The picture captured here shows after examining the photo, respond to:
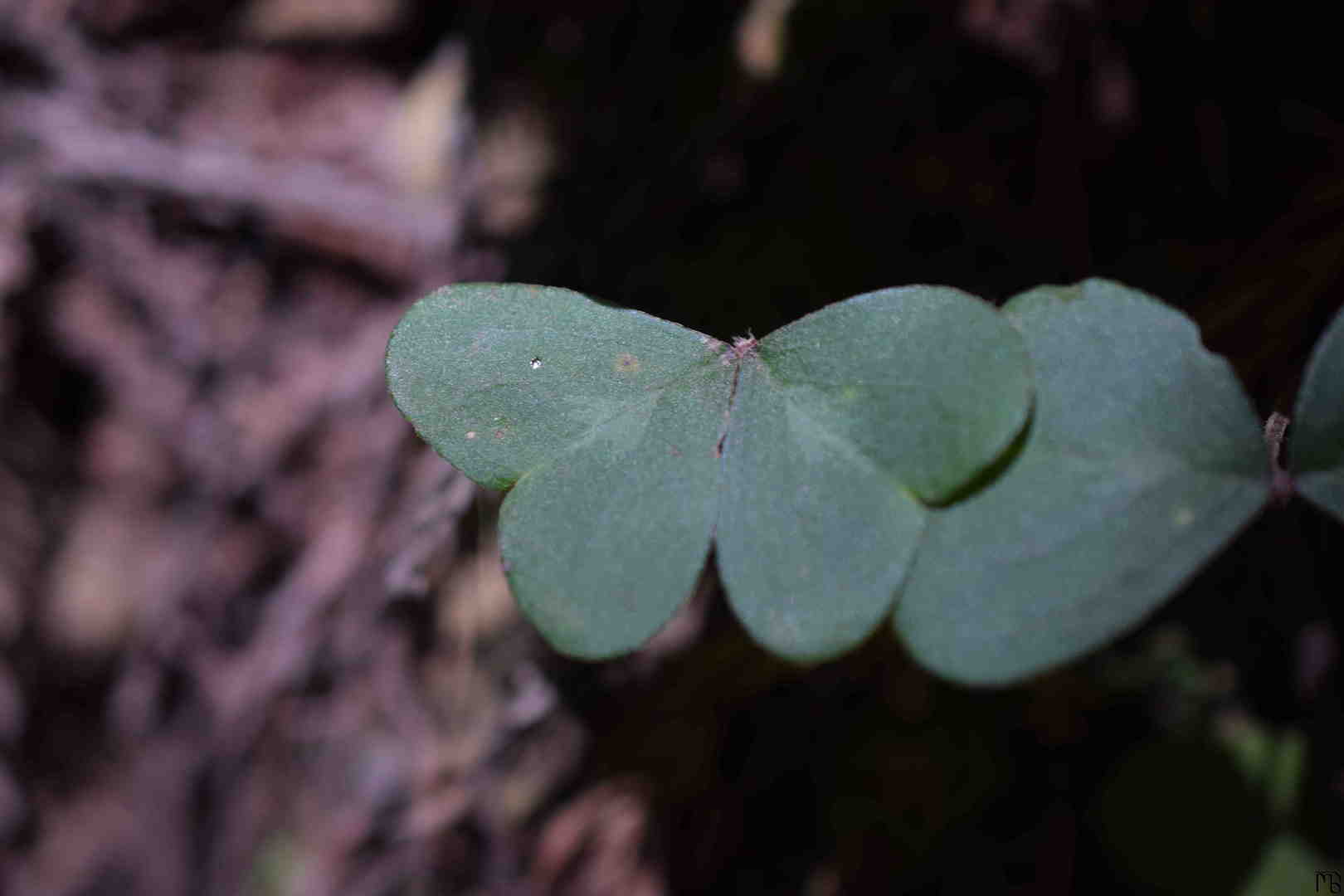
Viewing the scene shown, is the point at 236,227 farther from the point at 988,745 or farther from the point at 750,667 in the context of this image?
the point at 988,745

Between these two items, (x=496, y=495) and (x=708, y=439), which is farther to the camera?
(x=496, y=495)

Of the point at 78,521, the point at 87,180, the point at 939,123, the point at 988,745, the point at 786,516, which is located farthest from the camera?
the point at 78,521

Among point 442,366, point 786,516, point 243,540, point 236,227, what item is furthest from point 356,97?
point 786,516

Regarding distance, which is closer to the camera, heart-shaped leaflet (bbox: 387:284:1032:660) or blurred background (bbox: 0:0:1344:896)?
heart-shaped leaflet (bbox: 387:284:1032:660)

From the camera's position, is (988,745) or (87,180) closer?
(988,745)

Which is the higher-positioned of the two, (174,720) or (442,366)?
(442,366)

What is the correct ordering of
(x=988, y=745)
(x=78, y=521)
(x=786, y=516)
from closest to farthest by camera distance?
(x=786, y=516) < (x=988, y=745) < (x=78, y=521)

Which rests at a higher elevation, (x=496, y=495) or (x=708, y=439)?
(x=708, y=439)

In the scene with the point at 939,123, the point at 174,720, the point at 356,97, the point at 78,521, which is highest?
the point at 939,123
